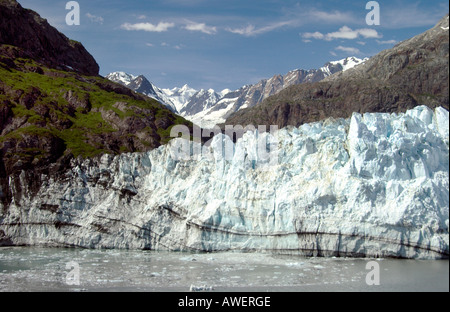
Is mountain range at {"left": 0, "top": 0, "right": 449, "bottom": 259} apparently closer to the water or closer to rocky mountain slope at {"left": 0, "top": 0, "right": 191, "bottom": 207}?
rocky mountain slope at {"left": 0, "top": 0, "right": 191, "bottom": 207}

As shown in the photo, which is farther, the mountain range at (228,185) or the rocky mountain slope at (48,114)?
the rocky mountain slope at (48,114)

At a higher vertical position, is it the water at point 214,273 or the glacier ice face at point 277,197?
the glacier ice face at point 277,197

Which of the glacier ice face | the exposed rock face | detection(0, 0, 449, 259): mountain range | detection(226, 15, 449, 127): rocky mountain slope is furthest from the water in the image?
detection(226, 15, 449, 127): rocky mountain slope

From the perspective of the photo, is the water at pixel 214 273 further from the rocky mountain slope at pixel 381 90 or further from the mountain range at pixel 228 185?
the rocky mountain slope at pixel 381 90

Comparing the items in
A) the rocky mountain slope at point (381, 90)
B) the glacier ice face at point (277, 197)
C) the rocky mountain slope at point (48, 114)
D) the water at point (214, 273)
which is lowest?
the water at point (214, 273)

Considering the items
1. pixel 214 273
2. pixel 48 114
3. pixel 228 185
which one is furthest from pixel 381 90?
pixel 214 273

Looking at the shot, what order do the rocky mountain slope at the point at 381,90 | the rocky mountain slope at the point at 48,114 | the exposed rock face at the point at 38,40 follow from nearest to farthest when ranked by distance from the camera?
1. the rocky mountain slope at the point at 48,114
2. the exposed rock face at the point at 38,40
3. the rocky mountain slope at the point at 381,90

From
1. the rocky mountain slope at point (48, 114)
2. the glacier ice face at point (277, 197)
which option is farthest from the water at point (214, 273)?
the rocky mountain slope at point (48, 114)
